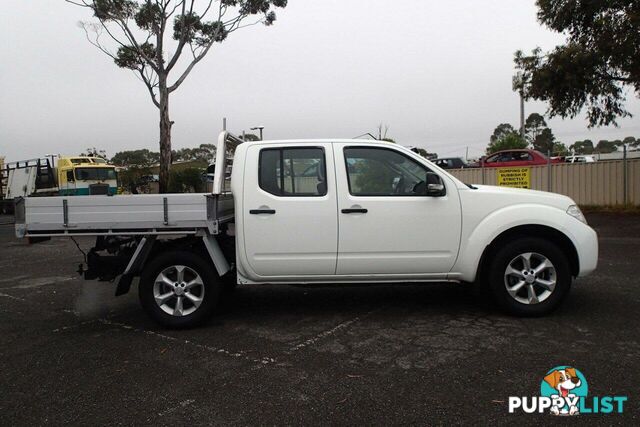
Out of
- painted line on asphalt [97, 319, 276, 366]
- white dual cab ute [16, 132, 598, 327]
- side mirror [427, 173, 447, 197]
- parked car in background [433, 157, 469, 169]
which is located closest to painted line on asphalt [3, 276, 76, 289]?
painted line on asphalt [97, 319, 276, 366]

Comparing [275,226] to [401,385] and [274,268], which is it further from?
[401,385]

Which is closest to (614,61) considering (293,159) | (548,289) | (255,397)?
(548,289)

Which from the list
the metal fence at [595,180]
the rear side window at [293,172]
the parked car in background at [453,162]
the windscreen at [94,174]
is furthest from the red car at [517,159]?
the windscreen at [94,174]

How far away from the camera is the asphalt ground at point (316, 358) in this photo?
10.4 ft

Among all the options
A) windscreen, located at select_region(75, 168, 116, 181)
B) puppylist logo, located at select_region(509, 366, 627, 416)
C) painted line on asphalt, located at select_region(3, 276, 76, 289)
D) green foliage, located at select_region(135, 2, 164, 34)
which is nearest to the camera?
puppylist logo, located at select_region(509, 366, 627, 416)

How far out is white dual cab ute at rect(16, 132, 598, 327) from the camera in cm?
475

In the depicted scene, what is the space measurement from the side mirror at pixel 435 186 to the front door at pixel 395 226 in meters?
→ 0.02

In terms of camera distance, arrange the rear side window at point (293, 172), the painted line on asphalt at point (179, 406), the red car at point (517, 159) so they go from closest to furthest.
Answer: the painted line on asphalt at point (179, 406), the rear side window at point (293, 172), the red car at point (517, 159)

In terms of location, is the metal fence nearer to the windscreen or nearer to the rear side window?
the rear side window

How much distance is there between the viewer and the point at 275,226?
4.74 m

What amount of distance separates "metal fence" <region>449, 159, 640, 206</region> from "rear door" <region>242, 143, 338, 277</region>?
13.4 metres

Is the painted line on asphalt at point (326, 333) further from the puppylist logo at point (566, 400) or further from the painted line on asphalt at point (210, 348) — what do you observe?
the puppylist logo at point (566, 400)

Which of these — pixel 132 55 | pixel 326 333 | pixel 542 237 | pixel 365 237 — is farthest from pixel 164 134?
pixel 542 237

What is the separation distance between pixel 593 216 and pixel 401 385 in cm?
1329
